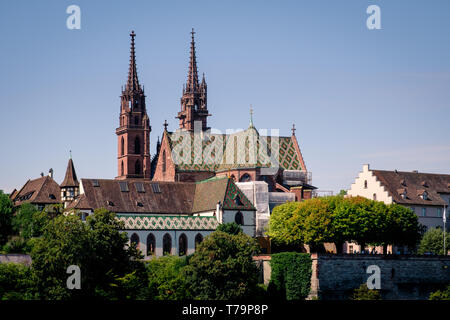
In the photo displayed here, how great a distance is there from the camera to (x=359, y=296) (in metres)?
118

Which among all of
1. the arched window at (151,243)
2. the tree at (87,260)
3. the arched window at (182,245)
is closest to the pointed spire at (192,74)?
the arched window at (182,245)

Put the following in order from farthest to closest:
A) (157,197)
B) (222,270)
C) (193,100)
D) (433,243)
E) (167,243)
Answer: (193,100) < (157,197) < (433,243) < (167,243) < (222,270)

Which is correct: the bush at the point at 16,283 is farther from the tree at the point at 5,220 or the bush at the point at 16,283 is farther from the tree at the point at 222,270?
the tree at the point at 5,220

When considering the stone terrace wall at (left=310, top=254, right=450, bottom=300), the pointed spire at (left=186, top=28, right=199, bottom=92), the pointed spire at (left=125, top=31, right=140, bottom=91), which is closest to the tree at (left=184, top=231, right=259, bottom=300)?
the stone terrace wall at (left=310, top=254, right=450, bottom=300)

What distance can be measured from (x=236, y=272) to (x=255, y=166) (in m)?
42.0

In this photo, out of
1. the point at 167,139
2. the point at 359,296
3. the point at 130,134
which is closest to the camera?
the point at 359,296

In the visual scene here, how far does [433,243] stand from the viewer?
137m

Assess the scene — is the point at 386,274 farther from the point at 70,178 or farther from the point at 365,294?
the point at 70,178

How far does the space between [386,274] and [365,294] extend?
239 inches

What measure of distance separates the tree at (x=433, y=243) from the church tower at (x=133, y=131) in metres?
51.0

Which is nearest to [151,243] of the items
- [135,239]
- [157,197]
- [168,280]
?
[135,239]
